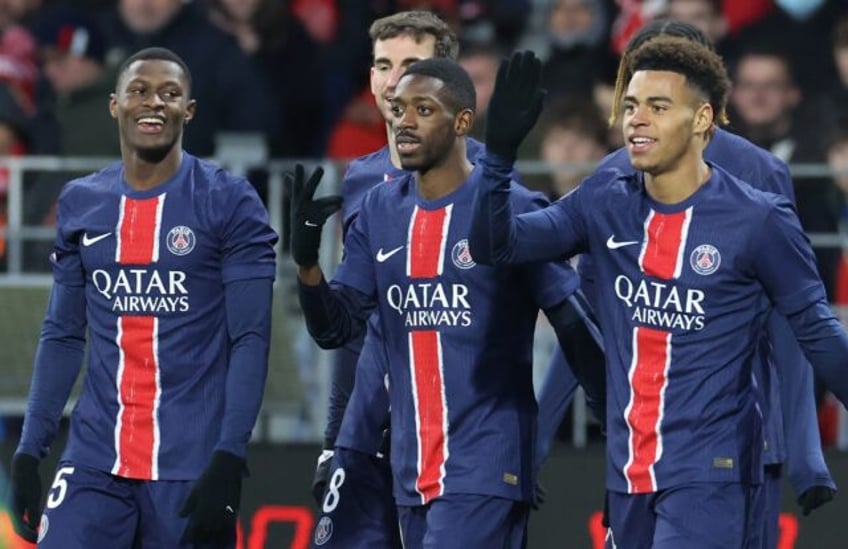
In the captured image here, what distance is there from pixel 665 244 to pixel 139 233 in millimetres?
1649

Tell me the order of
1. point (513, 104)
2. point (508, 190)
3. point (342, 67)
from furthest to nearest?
point (342, 67) → point (508, 190) → point (513, 104)

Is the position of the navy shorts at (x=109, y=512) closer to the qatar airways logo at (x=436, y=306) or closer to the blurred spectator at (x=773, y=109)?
the qatar airways logo at (x=436, y=306)

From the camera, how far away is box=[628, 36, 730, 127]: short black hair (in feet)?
22.1

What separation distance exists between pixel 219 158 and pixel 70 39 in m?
1.98

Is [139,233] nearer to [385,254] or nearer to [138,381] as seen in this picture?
[138,381]

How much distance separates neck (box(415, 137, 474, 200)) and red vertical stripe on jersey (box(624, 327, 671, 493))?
816mm

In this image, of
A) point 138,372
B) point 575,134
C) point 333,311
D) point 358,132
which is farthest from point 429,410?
point 358,132

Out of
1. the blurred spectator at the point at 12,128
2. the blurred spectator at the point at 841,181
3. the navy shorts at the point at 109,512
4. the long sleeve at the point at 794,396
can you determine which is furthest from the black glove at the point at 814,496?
the blurred spectator at the point at 12,128

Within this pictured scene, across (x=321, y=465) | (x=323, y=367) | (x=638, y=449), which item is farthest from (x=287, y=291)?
(x=638, y=449)

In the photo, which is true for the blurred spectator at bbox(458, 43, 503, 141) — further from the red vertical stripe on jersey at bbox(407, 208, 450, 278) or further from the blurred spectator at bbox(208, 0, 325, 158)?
the red vertical stripe on jersey at bbox(407, 208, 450, 278)

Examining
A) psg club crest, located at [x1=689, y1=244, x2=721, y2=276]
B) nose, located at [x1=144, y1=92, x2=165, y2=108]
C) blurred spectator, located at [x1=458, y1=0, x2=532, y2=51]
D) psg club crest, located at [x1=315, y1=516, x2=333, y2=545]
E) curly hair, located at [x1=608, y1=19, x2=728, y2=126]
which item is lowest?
psg club crest, located at [x1=315, y1=516, x2=333, y2=545]

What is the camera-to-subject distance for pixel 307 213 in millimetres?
6848

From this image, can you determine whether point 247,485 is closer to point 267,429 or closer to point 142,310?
point 267,429

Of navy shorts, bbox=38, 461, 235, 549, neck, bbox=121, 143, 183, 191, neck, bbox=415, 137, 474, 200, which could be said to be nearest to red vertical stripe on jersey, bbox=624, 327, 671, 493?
neck, bbox=415, 137, 474, 200
